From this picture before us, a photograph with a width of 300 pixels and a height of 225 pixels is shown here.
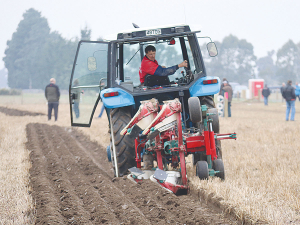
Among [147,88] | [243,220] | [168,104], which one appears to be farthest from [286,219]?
[147,88]

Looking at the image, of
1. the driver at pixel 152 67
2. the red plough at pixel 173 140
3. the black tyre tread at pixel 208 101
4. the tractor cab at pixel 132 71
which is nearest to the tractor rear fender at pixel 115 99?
the tractor cab at pixel 132 71

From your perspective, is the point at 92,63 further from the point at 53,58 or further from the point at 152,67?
the point at 53,58

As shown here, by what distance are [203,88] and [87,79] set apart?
2.59 meters

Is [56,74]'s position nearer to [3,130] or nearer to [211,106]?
[3,130]

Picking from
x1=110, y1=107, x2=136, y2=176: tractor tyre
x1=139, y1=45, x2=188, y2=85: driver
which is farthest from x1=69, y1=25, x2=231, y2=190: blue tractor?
x1=139, y1=45, x2=188, y2=85: driver

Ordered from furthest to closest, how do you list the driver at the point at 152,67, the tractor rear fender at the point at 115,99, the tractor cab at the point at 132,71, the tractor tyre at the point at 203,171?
the driver at the point at 152,67
the tractor cab at the point at 132,71
the tractor rear fender at the point at 115,99
the tractor tyre at the point at 203,171

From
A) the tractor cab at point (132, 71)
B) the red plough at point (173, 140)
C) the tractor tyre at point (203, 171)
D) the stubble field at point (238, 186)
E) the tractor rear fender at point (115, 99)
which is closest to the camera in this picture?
the stubble field at point (238, 186)

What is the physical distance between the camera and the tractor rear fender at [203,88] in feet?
18.5

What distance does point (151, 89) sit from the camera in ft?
19.5

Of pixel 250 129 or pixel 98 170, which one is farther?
pixel 250 129

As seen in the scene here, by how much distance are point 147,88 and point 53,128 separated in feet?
28.1

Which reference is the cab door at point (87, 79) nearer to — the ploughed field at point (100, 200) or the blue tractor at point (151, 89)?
the blue tractor at point (151, 89)

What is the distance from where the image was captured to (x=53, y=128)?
13.9m

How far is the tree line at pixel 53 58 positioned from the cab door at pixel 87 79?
46.8 meters
